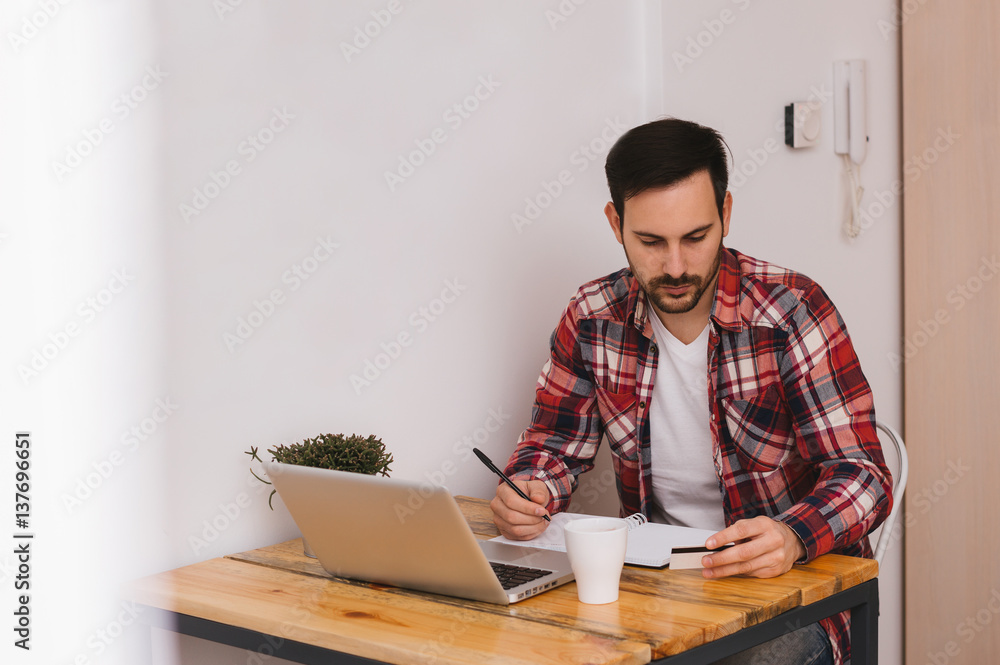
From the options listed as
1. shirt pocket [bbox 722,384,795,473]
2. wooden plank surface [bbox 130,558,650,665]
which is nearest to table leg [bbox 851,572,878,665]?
shirt pocket [bbox 722,384,795,473]

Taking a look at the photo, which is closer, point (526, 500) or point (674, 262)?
point (526, 500)

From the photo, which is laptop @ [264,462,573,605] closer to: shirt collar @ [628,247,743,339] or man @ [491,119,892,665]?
man @ [491,119,892,665]

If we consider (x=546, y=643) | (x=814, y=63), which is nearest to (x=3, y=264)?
(x=546, y=643)

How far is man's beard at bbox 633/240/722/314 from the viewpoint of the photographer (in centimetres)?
155

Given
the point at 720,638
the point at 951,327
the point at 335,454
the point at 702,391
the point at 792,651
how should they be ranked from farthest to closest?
the point at 951,327 < the point at 702,391 < the point at 335,454 < the point at 792,651 < the point at 720,638

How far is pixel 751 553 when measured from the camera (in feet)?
3.97

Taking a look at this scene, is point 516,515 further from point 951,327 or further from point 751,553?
point 951,327

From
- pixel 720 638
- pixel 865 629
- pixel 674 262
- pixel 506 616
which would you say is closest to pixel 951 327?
pixel 674 262

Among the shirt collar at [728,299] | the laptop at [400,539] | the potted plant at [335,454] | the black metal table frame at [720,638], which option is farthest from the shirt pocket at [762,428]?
the potted plant at [335,454]

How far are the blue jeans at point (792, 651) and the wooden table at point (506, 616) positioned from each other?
0.07 m

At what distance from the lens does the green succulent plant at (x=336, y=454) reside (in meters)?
1.42

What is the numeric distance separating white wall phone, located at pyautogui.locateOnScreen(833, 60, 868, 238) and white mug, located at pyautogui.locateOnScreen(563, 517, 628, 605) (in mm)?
1169

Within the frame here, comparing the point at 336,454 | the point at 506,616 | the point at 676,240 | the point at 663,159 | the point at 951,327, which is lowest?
the point at 506,616

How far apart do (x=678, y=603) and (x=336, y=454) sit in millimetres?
561
